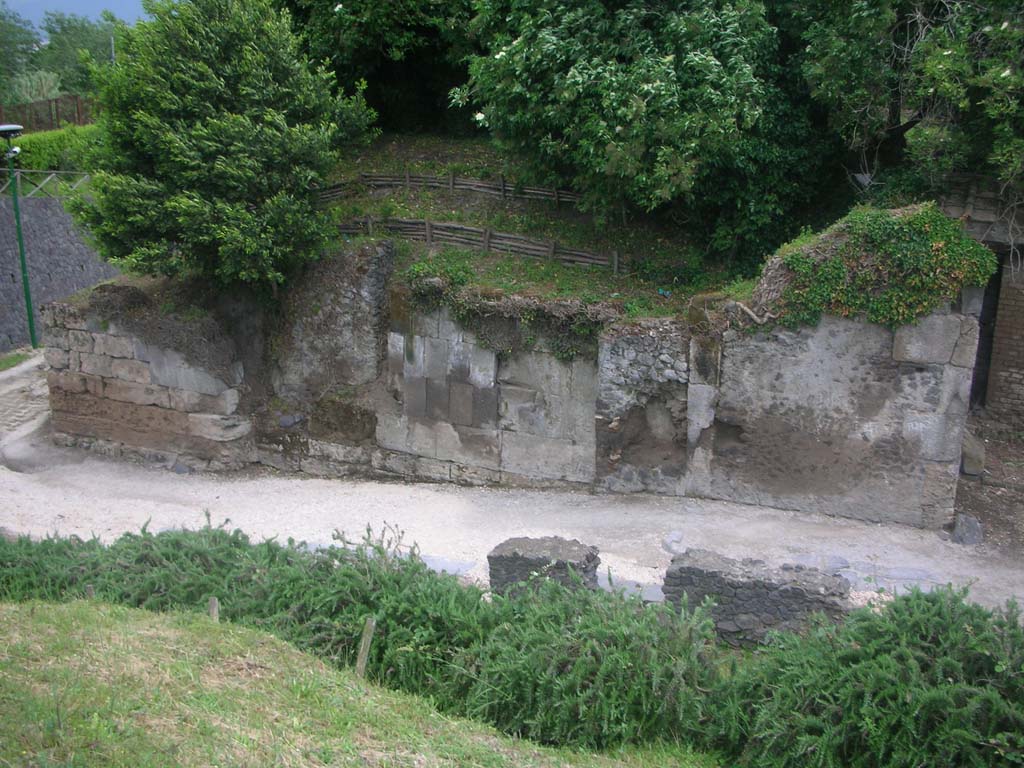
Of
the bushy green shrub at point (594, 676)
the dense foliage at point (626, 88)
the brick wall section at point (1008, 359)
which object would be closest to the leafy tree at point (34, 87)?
the dense foliage at point (626, 88)

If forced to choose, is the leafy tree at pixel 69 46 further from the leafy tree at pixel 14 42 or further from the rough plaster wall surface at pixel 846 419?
the rough plaster wall surface at pixel 846 419

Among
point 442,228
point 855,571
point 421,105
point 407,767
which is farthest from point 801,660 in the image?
point 421,105

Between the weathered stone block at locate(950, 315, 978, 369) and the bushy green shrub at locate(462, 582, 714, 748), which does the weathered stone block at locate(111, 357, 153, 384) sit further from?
the weathered stone block at locate(950, 315, 978, 369)

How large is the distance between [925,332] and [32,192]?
19.5m

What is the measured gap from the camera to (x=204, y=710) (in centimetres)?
650

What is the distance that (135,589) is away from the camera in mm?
8969

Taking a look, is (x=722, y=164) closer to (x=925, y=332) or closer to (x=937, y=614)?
(x=925, y=332)

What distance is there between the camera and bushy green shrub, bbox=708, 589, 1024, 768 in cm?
634

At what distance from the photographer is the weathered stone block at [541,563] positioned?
356 inches

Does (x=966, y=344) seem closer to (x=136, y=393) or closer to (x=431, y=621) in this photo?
(x=431, y=621)

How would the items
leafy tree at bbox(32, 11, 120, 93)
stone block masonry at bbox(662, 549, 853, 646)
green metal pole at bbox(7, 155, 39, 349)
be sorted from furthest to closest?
leafy tree at bbox(32, 11, 120, 93), green metal pole at bbox(7, 155, 39, 349), stone block masonry at bbox(662, 549, 853, 646)

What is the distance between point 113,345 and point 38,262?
294 inches

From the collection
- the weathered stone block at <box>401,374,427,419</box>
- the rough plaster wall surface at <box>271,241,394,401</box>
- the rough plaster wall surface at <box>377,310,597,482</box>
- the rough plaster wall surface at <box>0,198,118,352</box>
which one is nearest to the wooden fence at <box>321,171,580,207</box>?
the rough plaster wall surface at <box>271,241,394,401</box>

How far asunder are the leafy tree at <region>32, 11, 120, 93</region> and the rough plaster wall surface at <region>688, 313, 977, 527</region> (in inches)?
1342
